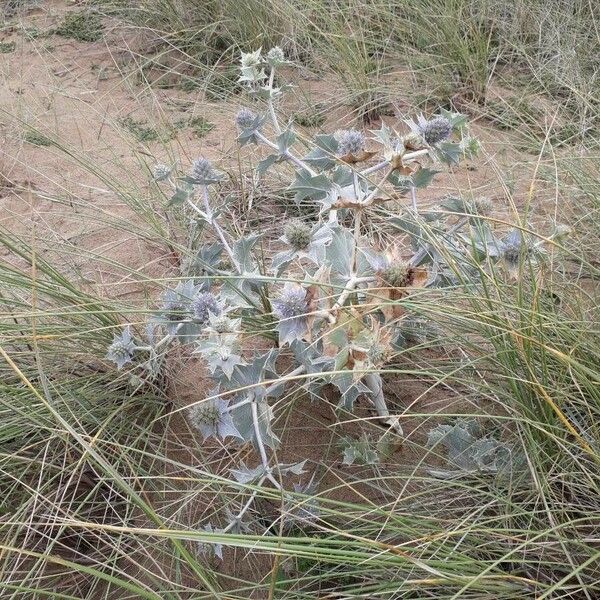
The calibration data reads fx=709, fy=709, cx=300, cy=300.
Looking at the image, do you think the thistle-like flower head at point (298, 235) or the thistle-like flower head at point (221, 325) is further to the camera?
the thistle-like flower head at point (298, 235)

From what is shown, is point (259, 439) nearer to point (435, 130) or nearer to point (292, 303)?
point (292, 303)

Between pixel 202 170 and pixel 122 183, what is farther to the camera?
pixel 122 183

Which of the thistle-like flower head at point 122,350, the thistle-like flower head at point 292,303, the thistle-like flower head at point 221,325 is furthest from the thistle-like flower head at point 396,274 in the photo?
the thistle-like flower head at point 122,350

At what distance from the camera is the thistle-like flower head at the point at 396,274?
4.04 feet

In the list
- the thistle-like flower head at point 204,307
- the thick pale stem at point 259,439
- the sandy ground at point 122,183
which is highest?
the thistle-like flower head at point 204,307

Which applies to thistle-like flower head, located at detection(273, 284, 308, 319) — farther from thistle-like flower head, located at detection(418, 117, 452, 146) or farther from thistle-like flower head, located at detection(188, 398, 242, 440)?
thistle-like flower head, located at detection(418, 117, 452, 146)

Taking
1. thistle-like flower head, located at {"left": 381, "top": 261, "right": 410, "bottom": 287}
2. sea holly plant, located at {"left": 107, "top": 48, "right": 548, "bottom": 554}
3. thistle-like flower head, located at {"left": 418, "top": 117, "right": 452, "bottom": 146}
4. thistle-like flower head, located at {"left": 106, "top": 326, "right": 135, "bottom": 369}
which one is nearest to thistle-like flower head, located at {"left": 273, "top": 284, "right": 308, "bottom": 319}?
sea holly plant, located at {"left": 107, "top": 48, "right": 548, "bottom": 554}

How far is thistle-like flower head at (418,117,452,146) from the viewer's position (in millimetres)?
1437

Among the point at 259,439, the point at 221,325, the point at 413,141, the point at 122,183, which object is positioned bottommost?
the point at 122,183

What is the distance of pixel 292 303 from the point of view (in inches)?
48.6

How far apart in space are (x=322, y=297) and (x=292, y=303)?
0.05m

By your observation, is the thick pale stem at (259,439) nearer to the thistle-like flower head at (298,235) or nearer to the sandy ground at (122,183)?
the sandy ground at (122,183)

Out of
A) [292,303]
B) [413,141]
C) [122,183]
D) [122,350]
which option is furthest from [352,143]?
[122,183]

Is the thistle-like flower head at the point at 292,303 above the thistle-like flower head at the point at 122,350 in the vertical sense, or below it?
above
